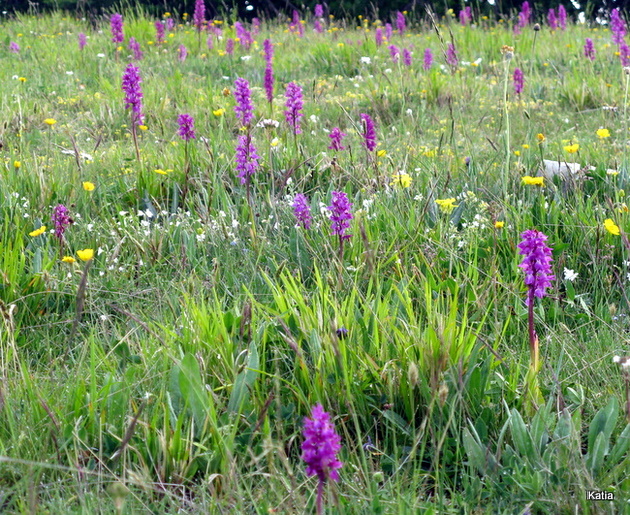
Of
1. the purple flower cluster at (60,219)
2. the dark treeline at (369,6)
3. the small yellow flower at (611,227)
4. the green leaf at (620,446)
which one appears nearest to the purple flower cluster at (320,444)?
the green leaf at (620,446)

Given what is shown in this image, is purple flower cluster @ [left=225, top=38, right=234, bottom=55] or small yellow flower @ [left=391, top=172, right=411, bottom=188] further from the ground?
purple flower cluster @ [left=225, top=38, right=234, bottom=55]

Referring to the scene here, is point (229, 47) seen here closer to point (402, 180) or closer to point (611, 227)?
point (402, 180)

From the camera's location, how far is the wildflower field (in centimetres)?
143

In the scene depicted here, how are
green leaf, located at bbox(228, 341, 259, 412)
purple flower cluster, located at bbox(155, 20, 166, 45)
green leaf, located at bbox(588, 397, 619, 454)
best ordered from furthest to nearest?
1. purple flower cluster, located at bbox(155, 20, 166, 45)
2. green leaf, located at bbox(228, 341, 259, 412)
3. green leaf, located at bbox(588, 397, 619, 454)

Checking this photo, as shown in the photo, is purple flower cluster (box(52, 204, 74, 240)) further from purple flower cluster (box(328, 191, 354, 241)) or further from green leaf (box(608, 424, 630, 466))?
green leaf (box(608, 424, 630, 466))

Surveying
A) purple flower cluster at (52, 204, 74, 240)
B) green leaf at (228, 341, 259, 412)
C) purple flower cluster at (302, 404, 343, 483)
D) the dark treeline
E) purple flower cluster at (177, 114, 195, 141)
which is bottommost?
green leaf at (228, 341, 259, 412)

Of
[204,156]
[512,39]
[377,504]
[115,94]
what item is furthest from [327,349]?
[512,39]

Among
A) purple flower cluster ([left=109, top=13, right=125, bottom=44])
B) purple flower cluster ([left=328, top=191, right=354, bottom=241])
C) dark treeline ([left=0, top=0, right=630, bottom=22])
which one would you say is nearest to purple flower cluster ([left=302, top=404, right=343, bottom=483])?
purple flower cluster ([left=328, top=191, right=354, bottom=241])

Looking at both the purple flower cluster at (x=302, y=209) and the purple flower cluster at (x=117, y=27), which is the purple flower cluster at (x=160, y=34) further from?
the purple flower cluster at (x=302, y=209)

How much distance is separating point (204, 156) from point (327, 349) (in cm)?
219

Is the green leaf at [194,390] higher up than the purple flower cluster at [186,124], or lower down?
lower down

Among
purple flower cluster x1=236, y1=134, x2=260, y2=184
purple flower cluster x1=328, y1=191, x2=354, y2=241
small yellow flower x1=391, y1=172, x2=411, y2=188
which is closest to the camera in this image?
purple flower cluster x1=328, y1=191, x2=354, y2=241

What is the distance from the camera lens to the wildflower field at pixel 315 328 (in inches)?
56.5

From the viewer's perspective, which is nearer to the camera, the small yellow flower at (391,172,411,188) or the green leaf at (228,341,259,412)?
the green leaf at (228,341,259,412)
